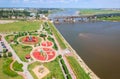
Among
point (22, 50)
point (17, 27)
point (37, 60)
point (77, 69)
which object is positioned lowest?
point (77, 69)

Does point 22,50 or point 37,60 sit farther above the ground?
point 22,50

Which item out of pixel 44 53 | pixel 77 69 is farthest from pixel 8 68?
pixel 77 69

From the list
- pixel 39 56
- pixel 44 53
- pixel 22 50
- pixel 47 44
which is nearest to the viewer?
pixel 39 56

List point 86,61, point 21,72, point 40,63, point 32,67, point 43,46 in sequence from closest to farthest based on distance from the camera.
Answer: point 21,72
point 32,67
point 40,63
point 86,61
point 43,46

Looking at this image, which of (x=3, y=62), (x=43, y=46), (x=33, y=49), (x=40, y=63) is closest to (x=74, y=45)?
(x=43, y=46)

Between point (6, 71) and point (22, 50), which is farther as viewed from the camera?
point (22, 50)

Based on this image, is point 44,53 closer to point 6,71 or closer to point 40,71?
point 40,71

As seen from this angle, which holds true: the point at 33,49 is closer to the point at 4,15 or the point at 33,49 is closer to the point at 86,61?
the point at 86,61
